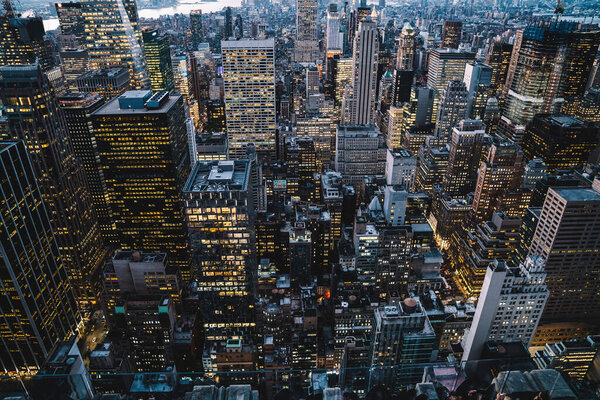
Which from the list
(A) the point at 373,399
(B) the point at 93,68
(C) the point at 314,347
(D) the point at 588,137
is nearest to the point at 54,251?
(C) the point at 314,347

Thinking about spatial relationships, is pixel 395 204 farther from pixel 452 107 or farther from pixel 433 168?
pixel 452 107

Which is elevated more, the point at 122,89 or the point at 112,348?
the point at 122,89

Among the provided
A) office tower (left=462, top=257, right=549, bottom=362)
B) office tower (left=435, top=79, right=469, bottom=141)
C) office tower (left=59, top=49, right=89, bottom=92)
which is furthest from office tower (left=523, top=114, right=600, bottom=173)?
office tower (left=59, top=49, right=89, bottom=92)

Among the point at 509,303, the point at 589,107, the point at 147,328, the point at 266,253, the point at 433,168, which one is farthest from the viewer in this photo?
the point at 589,107

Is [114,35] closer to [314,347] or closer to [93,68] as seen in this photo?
[93,68]

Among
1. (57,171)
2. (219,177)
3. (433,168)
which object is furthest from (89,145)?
(433,168)

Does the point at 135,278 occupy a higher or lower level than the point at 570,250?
lower
